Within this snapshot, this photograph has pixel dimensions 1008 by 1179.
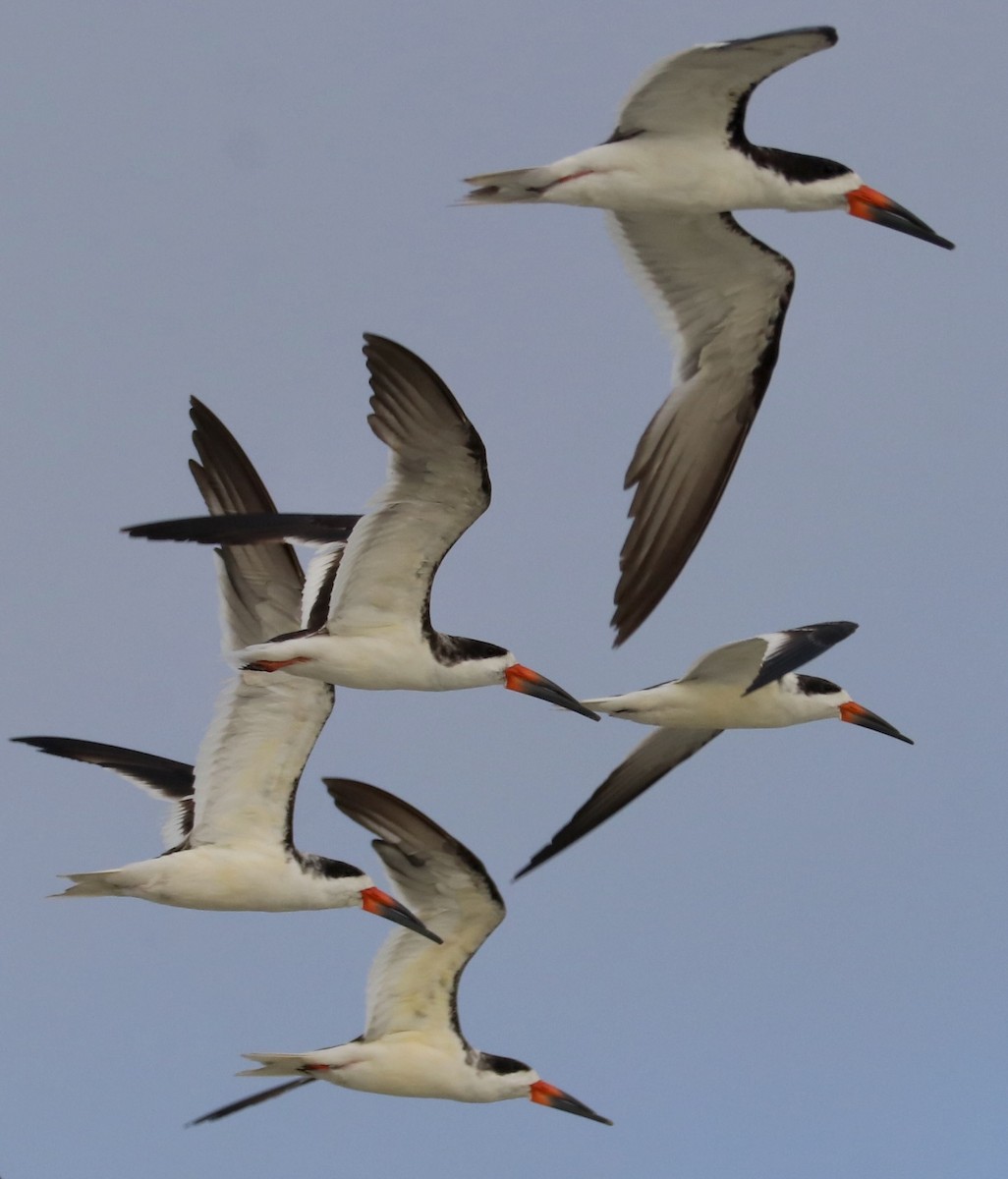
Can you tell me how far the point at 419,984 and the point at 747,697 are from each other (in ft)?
9.54

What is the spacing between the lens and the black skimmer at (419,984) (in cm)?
1678

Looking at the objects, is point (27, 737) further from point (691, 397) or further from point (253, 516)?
point (691, 397)

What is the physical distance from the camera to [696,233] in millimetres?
16359

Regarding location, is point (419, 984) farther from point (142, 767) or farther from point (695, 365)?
point (695, 365)

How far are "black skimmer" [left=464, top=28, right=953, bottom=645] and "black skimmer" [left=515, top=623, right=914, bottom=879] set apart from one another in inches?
27.6

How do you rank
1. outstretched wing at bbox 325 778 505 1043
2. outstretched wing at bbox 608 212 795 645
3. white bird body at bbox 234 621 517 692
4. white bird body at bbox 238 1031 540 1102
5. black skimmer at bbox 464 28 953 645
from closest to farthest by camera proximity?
black skimmer at bbox 464 28 953 645, white bird body at bbox 234 621 517 692, outstretched wing at bbox 608 212 795 645, outstretched wing at bbox 325 778 505 1043, white bird body at bbox 238 1031 540 1102

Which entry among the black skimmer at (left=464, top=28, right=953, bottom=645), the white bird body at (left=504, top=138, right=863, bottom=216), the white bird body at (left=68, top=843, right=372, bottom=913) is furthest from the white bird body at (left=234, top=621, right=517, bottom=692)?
the white bird body at (left=504, top=138, right=863, bottom=216)

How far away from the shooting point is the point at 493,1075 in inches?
692

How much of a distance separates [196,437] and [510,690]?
3.42m

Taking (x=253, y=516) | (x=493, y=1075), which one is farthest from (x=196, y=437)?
(x=493, y=1075)

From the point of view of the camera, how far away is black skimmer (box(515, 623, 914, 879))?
1623 centimetres

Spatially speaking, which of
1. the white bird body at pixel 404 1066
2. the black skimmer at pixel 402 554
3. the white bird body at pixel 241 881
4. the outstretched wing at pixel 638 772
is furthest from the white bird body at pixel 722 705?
the white bird body at pixel 404 1066

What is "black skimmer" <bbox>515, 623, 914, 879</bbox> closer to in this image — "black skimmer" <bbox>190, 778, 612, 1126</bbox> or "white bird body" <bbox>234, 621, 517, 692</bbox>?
"black skimmer" <bbox>190, 778, 612, 1126</bbox>

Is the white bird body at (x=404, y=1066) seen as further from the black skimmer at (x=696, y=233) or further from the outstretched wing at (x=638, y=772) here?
the black skimmer at (x=696, y=233)
